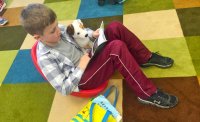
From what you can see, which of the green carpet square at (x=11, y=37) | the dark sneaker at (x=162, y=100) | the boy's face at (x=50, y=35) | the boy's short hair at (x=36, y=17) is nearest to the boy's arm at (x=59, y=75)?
the boy's face at (x=50, y=35)

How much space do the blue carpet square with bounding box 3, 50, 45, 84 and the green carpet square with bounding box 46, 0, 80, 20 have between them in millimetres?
638

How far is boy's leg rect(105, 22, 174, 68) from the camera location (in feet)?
5.65

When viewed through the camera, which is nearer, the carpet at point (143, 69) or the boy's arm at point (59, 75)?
the boy's arm at point (59, 75)

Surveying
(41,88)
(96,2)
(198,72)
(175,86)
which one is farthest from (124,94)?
(96,2)

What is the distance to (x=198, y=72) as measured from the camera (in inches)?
70.9

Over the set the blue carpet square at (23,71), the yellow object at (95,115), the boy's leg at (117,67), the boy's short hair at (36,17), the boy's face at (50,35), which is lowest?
the blue carpet square at (23,71)

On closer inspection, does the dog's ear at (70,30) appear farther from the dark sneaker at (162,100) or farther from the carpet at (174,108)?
the dark sneaker at (162,100)

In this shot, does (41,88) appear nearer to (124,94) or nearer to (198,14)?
(124,94)

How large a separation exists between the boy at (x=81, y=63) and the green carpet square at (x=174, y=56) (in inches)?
10.0

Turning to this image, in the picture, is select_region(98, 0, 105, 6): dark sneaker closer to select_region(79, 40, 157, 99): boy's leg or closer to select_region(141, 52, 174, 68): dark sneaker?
select_region(141, 52, 174, 68): dark sneaker

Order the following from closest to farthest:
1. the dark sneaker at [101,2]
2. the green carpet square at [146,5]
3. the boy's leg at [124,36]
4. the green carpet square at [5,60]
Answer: the boy's leg at [124,36] → the green carpet square at [5,60] → the green carpet square at [146,5] → the dark sneaker at [101,2]

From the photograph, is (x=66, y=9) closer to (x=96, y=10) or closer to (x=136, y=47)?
Answer: (x=96, y=10)

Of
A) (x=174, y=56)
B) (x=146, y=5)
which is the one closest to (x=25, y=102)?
(x=174, y=56)

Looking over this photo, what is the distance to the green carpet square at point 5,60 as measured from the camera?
7.39 ft
